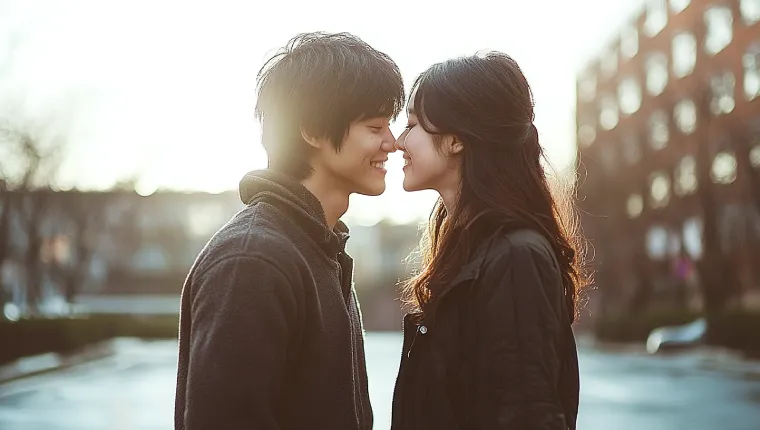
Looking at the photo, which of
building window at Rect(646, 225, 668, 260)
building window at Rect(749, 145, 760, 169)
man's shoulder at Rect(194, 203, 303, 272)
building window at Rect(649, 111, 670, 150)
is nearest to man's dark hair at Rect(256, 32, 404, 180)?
man's shoulder at Rect(194, 203, 303, 272)

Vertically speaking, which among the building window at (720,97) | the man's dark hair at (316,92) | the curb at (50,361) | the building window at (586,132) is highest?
the building window at (586,132)

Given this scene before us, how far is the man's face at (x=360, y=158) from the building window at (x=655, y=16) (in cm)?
5475

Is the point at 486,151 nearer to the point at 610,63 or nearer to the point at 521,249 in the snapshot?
the point at 521,249

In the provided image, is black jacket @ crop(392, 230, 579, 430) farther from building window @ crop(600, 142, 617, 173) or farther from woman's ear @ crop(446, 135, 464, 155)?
building window @ crop(600, 142, 617, 173)

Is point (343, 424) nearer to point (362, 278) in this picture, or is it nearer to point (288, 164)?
point (288, 164)

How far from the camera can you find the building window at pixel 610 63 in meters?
64.2

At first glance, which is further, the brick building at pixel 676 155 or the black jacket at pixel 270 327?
the brick building at pixel 676 155

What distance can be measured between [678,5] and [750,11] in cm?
943

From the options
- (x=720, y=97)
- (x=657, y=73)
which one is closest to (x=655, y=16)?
(x=657, y=73)

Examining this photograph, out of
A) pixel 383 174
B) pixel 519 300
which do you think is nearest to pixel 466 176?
pixel 383 174

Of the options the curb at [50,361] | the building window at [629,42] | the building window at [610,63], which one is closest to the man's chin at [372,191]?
the curb at [50,361]

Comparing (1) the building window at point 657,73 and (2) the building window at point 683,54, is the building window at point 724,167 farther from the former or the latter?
(1) the building window at point 657,73

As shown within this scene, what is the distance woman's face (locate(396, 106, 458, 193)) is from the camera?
3.40m

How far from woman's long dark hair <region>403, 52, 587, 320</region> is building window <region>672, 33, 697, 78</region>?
49.8 metres
